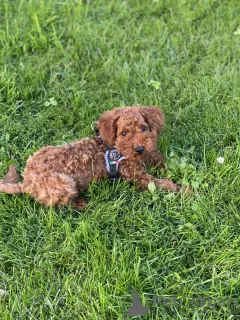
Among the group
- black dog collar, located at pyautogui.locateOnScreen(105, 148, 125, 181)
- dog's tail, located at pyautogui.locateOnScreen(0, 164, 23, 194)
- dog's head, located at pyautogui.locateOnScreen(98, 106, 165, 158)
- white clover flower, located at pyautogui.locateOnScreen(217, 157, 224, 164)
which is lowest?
dog's tail, located at pyautogui.locateOnScreen(0, 164, 23, 194)

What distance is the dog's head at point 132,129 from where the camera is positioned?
338cm

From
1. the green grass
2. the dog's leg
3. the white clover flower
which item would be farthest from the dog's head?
the white clover flower

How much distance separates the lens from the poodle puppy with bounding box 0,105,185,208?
3306 millimetres

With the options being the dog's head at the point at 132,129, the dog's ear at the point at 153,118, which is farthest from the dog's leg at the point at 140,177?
the dog's ear at the point at 153,118

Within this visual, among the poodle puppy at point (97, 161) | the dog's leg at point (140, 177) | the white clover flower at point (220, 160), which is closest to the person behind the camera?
the poodle puppy at point (97, 161)

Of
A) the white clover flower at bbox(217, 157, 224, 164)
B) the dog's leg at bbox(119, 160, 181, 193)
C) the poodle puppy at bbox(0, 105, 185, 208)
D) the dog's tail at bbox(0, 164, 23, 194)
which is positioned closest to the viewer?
the poodle puppy at bbox(0, 105, 185, 208)

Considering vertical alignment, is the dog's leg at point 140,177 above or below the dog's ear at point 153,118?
below

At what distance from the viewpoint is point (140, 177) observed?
11.6 feet

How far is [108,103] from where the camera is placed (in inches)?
171

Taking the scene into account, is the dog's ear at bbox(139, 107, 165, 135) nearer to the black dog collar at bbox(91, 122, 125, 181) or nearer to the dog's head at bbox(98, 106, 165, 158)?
the dog's head at bbox(98, 106, 165, 158)

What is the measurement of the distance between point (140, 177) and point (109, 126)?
49cm

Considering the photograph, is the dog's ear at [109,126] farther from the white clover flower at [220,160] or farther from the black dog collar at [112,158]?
the white clover flower at [220,160]

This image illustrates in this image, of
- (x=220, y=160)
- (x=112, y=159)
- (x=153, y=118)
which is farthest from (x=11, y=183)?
(x=220, y=160)

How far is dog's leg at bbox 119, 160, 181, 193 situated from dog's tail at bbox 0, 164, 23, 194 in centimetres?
83
